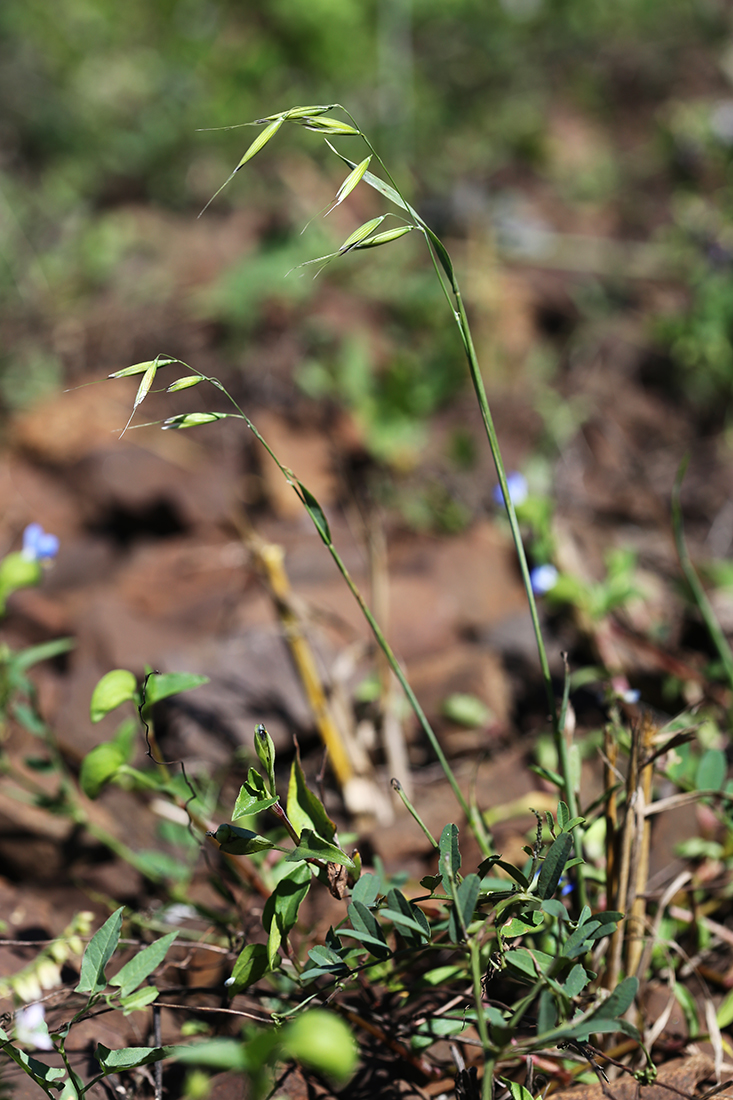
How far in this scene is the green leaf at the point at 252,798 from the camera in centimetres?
92

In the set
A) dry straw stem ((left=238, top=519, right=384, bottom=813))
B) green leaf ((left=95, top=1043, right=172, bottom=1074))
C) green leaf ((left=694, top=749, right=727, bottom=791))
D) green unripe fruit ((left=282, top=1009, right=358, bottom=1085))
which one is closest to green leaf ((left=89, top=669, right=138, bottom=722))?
green leaf ((left=95, top=1043, right=172, bottom=1074))

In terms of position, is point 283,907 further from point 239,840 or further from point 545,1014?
point 545,1014

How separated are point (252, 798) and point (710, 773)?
0.73 m

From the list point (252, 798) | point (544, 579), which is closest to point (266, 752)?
point (252, 798)

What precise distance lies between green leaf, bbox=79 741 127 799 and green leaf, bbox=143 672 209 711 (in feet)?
0.40

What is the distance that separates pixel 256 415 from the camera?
2.93 metres

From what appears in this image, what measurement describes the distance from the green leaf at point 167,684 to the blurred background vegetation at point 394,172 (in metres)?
1.75

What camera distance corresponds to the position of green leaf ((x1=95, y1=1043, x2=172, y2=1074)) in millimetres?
946

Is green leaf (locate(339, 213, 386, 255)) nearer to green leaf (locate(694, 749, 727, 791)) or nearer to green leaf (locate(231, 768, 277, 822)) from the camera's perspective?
green leaf (locate(231, 768, 277, 822))

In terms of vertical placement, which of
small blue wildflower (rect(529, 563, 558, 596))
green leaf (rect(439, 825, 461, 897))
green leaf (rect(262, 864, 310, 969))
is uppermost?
green leaf (rect(439, 825, 461, 897))

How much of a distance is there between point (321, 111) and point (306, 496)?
446mm

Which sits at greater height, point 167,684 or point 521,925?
point 167,684

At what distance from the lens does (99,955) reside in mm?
1019

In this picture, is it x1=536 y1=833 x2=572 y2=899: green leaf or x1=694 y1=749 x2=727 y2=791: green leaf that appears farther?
x1=694 y1=749 x2=727 y2=791: green leaf
